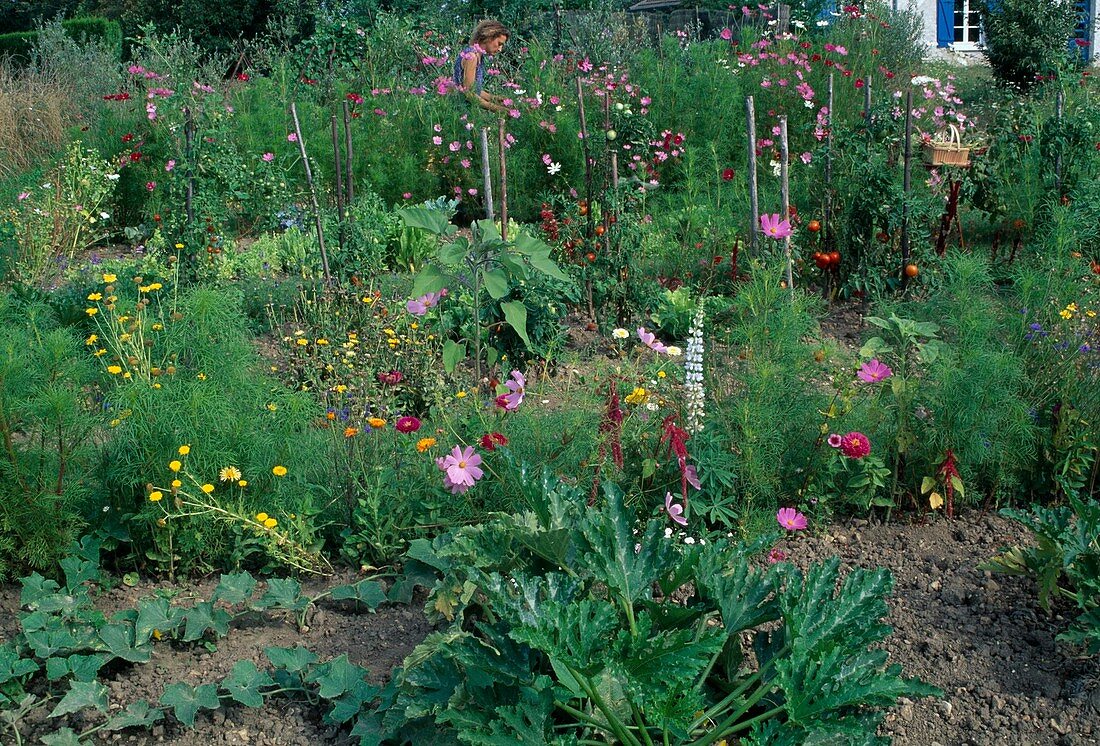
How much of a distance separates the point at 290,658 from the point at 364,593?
392 mm

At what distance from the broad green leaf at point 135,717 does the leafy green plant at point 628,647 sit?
0.55 m

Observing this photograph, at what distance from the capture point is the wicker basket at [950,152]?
6.28m

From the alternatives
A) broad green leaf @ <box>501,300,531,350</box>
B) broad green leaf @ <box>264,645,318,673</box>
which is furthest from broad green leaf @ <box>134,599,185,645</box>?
broad green leaf @ <box>501,300,531,350</box>

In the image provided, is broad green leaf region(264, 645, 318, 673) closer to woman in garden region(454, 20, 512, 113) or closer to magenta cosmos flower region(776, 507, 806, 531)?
magenta cosmos flower region(776, 507, 806, 531)

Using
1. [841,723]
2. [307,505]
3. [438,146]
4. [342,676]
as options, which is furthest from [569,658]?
[438,146]

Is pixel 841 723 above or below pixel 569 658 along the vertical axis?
below

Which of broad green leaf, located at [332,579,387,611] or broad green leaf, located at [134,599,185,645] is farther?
broad green leaf, located at [332,579,387,611]

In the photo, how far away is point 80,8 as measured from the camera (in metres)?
24.8

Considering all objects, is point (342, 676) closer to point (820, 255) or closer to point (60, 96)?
point (820, 255)

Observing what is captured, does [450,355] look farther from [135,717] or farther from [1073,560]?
[1073,560]

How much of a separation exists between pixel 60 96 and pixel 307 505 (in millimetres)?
8445

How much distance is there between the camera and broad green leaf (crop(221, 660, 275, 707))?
2.58 meters

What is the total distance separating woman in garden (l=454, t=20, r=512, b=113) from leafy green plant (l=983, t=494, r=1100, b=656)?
585 cm

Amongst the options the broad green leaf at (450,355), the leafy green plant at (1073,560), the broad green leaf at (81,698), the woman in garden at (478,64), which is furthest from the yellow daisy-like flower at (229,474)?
the woman in garden at (478,64)
